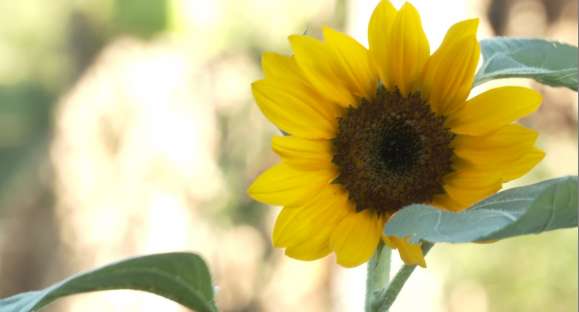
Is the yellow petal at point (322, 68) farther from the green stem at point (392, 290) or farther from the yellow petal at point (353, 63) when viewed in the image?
the green stem at point (392, 290)

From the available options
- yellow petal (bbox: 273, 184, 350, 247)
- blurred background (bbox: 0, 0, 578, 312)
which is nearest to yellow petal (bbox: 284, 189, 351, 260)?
yellow petal (bbox: 273, 184, 350, 247)

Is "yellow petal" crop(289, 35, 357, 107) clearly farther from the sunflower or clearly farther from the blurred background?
the blurred background

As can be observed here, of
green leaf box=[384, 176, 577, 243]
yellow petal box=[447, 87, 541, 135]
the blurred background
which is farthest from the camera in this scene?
the blurred background

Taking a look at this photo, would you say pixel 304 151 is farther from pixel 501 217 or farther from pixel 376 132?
pixel 501 217

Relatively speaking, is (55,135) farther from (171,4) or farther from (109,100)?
(171,4)

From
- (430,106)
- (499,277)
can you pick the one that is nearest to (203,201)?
(499,277)

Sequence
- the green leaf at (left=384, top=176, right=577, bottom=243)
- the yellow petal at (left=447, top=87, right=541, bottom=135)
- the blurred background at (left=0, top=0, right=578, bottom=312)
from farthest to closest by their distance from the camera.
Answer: the blurred background at (left=0, top=0, right=578, bottom=312)
the yellow petal at (left=447, top=87, right=541, bottom=135)
the green leaf at (left=384, top=176, right=577, bottom=243)

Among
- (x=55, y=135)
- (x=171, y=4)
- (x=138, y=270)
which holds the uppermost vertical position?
(x=138, y=270)

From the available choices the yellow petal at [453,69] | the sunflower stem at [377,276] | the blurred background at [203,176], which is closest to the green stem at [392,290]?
the sunflower stem at [377,276]
